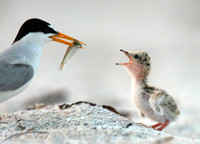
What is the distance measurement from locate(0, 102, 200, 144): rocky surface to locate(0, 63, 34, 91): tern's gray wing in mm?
315

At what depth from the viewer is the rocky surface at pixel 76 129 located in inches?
111

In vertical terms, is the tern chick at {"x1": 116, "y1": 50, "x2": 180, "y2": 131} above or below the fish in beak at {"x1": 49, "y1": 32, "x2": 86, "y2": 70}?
below

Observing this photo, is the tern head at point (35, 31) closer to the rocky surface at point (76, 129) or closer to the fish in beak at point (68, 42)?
the fish in beak at point (68, 42)

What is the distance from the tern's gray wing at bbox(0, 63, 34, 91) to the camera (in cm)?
365

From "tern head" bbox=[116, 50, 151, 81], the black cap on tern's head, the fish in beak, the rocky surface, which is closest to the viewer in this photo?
the rocky surface

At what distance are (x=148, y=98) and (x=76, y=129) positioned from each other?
1.42 meters

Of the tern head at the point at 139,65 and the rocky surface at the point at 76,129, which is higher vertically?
the tern head at the point at 139,65

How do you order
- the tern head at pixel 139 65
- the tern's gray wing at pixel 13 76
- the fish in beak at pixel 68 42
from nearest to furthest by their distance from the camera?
the tern's gray wing at pixel 13 76, the fish in beak at pixel 68 42, the tern head at pixel 139 65

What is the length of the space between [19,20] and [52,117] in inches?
371

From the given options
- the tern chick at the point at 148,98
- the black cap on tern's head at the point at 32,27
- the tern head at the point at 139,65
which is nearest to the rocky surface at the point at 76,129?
the tern chick at the point at 148,98

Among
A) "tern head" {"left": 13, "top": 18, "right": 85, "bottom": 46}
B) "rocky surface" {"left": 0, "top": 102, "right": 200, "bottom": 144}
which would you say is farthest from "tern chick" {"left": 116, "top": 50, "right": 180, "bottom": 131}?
"tern head" {"left": 13, "top": 18, "right": 85, "bottom": 46}

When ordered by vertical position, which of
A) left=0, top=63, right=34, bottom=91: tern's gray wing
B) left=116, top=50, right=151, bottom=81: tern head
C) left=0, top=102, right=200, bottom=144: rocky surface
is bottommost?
left=0, top=102, right=200, bottom=144: rocky surface

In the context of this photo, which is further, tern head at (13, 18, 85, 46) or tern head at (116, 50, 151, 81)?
tern head at (116, 50, 151, 81)

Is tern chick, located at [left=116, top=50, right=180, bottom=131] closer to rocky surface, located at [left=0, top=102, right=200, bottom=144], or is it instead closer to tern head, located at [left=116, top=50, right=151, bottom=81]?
tern head, located at [left=116, top=50, right=151, bottom=81]
